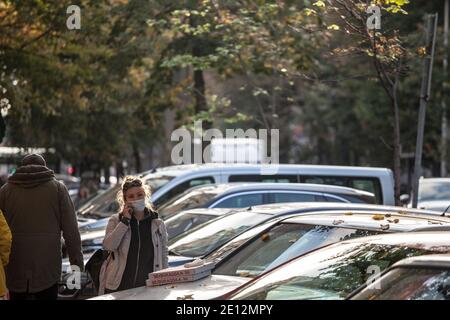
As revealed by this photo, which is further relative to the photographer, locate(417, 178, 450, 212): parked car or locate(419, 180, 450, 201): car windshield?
locate(419, 180, 450, 201): car windshield

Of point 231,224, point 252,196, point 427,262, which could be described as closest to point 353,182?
point 252,196

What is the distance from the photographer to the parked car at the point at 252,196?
39.5 feet

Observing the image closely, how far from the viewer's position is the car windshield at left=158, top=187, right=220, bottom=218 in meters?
12.0

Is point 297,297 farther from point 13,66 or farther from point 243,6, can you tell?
point 13,66

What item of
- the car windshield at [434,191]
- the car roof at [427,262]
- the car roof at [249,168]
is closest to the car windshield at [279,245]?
the car roof at [427,262]

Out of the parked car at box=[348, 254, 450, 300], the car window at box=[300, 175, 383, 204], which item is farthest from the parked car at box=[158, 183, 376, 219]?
the parked car at box=[348, 254, 450, 300]

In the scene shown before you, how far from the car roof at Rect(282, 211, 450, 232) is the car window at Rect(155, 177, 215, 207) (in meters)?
6.64

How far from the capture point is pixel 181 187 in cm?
1385

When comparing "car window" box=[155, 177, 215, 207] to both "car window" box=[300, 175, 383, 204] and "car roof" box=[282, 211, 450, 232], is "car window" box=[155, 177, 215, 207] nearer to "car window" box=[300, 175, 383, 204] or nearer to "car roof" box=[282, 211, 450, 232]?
"car window" box=[300, 175, 383, 204]

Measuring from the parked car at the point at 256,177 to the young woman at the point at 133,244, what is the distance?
6.41 meters

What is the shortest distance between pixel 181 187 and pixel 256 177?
131cm

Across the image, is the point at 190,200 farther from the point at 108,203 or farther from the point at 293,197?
the point at 108,203

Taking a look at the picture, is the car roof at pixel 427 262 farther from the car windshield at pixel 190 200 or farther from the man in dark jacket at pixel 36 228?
the car windshield at pixel 190 200

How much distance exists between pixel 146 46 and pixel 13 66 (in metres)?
2.83
